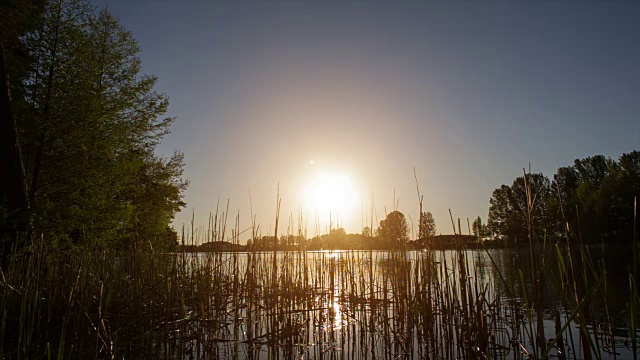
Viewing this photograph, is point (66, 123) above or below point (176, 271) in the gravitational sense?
above

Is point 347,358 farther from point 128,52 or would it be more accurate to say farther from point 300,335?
point 128,52

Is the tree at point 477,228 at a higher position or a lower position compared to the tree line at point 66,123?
lower

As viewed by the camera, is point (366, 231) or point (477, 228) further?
point (366, 231)

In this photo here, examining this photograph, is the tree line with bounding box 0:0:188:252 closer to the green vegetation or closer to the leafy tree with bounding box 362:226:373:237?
the green vegetation

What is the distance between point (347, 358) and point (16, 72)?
13.7 meters

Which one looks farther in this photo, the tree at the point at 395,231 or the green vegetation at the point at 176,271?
the tree at the point at 395,231

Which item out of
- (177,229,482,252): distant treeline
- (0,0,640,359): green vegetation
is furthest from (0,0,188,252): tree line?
(177,229,482,252): distant treeline

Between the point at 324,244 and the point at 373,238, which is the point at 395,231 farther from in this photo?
the point at 324,244

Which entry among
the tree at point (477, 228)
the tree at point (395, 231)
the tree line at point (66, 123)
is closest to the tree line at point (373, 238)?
the tree at point (395, 231)

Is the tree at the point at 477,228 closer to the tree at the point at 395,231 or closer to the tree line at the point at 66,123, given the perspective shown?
the tree at the point at 395,231

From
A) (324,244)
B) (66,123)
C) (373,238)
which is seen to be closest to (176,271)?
(373,238)

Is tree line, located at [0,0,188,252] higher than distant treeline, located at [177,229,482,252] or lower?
higher

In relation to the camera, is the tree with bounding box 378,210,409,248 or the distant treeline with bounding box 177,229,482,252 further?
the tree with bounding box 378,210,409,248

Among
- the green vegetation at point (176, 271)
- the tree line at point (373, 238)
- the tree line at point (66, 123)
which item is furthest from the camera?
the tree line at point (66, 123)
